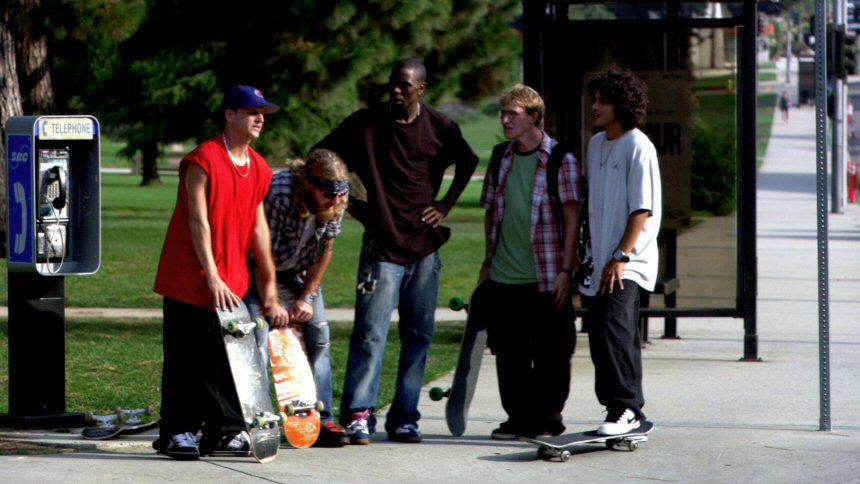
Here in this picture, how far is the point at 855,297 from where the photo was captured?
14.0 metres

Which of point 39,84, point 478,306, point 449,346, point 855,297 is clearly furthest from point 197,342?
point 39,84

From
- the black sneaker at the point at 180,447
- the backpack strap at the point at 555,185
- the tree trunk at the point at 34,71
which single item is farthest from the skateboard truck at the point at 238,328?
the tree trunk at the point at 34,71

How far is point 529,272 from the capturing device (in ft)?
22.0

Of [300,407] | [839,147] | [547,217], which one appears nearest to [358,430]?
[300,407]

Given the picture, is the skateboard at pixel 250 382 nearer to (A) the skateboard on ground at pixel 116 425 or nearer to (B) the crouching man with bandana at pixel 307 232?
(B) the crouching man with bandana at pixel 307 232

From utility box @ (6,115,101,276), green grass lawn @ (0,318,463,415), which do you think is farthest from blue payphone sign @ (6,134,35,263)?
green grass lawn @ (0,318,463,415)

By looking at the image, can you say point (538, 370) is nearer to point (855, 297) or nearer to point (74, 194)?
point (74, 194)

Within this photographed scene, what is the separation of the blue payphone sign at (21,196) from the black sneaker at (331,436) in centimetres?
161

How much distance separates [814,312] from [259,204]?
767 centimetres

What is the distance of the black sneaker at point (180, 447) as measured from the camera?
6.27m

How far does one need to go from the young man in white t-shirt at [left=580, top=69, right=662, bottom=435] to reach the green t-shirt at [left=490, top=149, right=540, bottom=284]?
29cm

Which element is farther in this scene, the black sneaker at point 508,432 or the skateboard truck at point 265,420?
the black sneaker at point 508,432

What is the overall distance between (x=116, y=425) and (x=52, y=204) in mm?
1111

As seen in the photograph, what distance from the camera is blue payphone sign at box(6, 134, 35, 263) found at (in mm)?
6930
